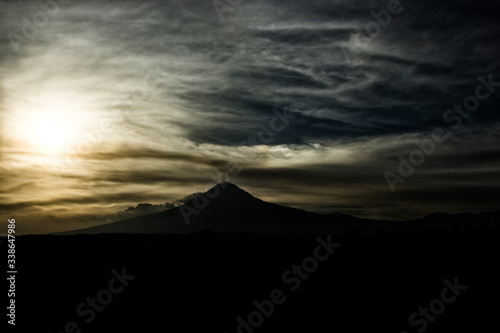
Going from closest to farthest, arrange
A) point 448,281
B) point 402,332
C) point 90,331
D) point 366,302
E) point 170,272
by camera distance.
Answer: point 402,332
point 90,331
point 366,302
point 448,281
point 170,272

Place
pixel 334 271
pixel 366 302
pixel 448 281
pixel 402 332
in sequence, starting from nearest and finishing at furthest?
1. pixel 402 332
2. pixel 366 302
3. pixel 448 281
4. pixel 334 271

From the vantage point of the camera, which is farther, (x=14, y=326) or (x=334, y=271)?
(x=334, y=271)

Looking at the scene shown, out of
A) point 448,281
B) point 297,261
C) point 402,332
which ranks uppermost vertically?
point 297,261

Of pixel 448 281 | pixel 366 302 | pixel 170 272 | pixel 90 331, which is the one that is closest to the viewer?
pixel 90 331

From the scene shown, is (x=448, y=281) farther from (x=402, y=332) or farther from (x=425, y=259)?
(x=402, y=332)

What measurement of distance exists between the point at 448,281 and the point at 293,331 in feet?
29.8

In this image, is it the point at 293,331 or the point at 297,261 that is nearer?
the point at 293,331

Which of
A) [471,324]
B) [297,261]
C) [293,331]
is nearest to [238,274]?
[297,261]

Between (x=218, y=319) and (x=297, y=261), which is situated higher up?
(x=297, y=261)

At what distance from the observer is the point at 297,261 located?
83.7 feet

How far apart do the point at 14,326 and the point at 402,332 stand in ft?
49.9

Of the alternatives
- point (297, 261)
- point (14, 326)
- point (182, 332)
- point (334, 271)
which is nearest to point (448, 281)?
point (334, 271)

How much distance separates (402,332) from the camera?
15.1m

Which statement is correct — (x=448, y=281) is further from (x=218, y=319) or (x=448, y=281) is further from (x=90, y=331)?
(x=90, y=331)
